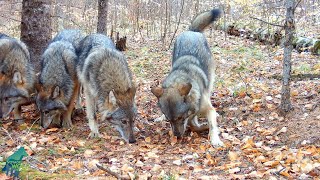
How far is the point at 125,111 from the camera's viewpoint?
21.5 ft

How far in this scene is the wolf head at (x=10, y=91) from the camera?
291 inches

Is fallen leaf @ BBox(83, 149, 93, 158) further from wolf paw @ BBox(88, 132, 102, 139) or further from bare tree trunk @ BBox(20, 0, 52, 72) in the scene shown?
bare tree trunk @ BBox(20, 0, 52, 72)

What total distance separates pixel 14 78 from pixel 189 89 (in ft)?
11.4

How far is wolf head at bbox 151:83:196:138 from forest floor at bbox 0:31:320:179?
0.28m

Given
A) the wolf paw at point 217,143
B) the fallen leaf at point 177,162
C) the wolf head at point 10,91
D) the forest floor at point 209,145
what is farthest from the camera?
the wolf head at point 10,91

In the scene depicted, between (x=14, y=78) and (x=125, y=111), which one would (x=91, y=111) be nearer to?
(x=125, y=111)

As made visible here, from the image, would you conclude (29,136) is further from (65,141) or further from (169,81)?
(169,81)

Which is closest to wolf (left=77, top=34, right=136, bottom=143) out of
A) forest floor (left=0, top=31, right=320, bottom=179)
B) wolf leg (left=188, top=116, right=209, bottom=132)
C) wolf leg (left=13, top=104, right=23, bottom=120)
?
forest floor (left=0, top=31, right=320, bottom=179)

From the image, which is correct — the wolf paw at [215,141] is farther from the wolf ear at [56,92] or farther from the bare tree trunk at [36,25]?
the bare tree trunk at [36,25]

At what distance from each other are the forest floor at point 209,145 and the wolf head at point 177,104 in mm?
283

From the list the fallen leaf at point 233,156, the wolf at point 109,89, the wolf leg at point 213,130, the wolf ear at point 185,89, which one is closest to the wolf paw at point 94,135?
the wolf at point 109,89

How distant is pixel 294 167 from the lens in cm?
470

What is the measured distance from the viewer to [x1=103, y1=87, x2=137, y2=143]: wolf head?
21.4 ft

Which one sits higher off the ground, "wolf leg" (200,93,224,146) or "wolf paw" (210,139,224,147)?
"wolf leg" (200,93,224,146)
